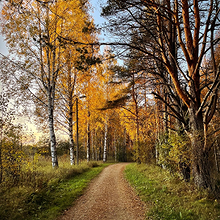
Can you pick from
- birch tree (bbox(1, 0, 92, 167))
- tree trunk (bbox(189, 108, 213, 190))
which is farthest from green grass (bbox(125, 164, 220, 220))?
birch tree (bbox(1, 0, 92, 167))

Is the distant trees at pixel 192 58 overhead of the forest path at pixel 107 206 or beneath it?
overhead

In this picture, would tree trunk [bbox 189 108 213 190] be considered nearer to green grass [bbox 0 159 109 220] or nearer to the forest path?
the forest path

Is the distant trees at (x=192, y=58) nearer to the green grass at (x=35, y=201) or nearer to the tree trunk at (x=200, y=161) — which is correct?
the tree trunk at (x=200, y=161)

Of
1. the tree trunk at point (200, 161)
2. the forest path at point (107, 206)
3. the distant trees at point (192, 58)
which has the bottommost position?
the forest path at point (107, 206)

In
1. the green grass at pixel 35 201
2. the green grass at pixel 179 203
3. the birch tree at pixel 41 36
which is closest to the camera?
the green grass at pixel 179 203

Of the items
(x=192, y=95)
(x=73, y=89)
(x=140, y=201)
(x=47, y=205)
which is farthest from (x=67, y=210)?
(x=73, y=89)

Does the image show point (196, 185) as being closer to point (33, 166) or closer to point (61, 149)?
point (33, 166)

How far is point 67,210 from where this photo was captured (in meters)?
5.25

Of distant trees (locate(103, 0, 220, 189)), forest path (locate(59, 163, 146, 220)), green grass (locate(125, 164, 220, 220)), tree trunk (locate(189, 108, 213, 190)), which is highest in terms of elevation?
distant trees (locate(103, 0, 220, 189))

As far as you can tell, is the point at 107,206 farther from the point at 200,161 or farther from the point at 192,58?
the point at 192,58

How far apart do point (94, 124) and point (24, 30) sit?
12487 mm

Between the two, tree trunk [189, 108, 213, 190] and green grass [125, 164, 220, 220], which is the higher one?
tree trunk [189, 108, 213, 190]

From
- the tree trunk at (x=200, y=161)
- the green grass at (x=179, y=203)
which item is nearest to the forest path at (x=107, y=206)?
the green grass at (x=179, y=203)

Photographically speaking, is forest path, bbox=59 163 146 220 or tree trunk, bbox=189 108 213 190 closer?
forest path, bbox=59 163 146 220
